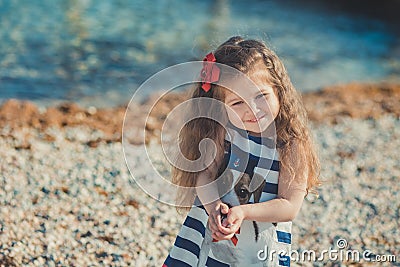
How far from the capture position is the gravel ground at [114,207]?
13.3 feet

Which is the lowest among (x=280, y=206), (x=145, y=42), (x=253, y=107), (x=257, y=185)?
(x=280, y=206)

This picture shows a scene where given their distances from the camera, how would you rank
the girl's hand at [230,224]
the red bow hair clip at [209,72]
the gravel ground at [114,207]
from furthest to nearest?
1. the gravel ground at [114,207]
2. the red bow hair clip at [209,72]
3. the girl's hand at [230,224]

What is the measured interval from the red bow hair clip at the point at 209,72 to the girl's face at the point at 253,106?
0.08 meters

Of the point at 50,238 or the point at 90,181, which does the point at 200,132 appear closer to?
the point at 50,238

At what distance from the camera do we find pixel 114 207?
4.64 m

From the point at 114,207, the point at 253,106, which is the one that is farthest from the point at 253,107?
the point at 114,207

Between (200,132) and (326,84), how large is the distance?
5.72 metres

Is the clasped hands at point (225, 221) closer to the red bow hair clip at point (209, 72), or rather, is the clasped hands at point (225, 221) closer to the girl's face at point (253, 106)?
the girl's face at point (253, 106)

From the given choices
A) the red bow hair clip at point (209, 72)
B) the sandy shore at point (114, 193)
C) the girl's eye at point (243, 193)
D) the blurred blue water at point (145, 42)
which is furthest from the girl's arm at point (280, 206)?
the blurred blue water at point (145, 42)

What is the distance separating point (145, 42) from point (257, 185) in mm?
7412

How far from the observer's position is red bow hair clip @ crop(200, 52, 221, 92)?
8.92ft

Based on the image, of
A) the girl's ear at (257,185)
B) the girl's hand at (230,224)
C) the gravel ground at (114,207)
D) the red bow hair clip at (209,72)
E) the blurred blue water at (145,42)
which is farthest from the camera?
the blurred blue water at (145,42)

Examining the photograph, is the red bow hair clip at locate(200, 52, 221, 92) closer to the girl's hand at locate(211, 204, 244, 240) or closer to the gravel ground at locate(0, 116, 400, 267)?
the girl's hand at locate(211, 204, 244, 240)

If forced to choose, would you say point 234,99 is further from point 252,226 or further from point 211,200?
point 252,226
